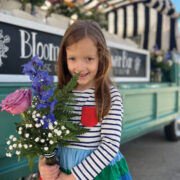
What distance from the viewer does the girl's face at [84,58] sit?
105 centimetres

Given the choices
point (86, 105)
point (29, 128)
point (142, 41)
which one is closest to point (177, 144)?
point (142, 41)

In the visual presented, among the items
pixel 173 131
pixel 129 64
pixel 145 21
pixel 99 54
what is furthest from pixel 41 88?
pixel 145 21

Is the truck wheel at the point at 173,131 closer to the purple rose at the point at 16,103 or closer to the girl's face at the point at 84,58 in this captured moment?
the girl's face at the point at 84,58

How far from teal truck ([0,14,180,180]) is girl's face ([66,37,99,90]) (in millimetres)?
421

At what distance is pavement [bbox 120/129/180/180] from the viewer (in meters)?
2.66

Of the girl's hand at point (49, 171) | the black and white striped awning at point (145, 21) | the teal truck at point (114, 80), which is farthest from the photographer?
the black and white striped awning at point (145, 21)

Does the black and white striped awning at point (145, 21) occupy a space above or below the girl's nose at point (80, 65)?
above

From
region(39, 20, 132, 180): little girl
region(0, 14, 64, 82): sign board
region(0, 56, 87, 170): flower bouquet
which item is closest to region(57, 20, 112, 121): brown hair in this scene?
region(39, 20, 132, 180): little girl

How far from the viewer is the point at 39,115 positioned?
0.84 metres

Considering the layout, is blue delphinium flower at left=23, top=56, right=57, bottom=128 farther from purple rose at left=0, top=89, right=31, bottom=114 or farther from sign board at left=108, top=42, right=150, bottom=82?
sign board at left=108, top=42, right=150, bottom=82

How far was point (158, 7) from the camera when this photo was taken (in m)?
4.67

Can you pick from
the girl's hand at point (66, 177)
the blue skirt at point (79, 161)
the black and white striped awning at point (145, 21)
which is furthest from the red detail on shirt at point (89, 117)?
the black and white striped awning at point (145, 21)

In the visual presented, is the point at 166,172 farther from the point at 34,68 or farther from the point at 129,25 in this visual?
the point at 129,25

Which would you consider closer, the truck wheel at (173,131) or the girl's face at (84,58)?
the girl's face at (84,58)
